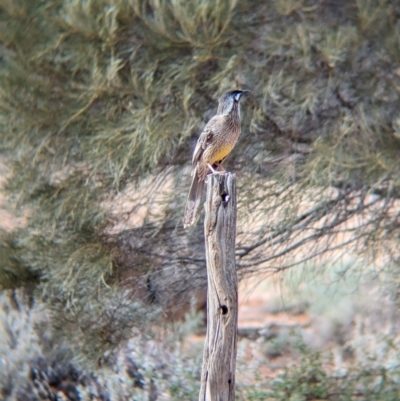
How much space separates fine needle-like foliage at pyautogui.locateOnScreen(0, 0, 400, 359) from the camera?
183 inches

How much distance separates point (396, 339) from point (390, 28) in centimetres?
261

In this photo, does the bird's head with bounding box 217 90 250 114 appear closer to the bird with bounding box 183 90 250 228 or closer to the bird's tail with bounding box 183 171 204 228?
the bird with bounding box 183 90 250 228

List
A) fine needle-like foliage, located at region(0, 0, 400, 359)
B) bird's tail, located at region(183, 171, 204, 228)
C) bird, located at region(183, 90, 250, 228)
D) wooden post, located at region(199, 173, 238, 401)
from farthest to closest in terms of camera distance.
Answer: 1. fine needle-like foliage, located at region(0, 0, 400, 359)
2. bird, located at region(183, 90, 250, 228)
3. bird's tail, located at region(183, 171, 204, 228)
4. wooden post, located at region(199, 173, 238, 401)

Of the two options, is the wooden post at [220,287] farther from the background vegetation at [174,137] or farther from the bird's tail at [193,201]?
the background vegetation at [174,137]

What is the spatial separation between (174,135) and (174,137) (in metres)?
0.05

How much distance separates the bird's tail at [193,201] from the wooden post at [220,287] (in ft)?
1.84

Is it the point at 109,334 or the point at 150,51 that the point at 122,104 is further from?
the point at 109,334

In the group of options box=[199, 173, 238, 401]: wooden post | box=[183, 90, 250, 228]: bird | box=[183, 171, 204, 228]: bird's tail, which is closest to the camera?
box=[199, 173, 238, 401]: wooden post

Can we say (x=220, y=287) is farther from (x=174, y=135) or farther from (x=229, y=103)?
(x=174, y=135)

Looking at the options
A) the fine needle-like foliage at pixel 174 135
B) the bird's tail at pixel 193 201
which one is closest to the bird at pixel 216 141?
the bird's tail at pixel 193 201

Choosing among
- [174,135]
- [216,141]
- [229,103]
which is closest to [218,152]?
[216,141]

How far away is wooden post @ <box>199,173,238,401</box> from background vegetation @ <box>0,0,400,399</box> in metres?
1.62

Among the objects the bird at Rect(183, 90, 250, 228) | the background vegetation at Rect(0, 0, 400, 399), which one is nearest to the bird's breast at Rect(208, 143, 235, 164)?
the bird at Rect(183, 90, 250, 228)

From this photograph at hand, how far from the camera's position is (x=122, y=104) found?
16.4 feet
